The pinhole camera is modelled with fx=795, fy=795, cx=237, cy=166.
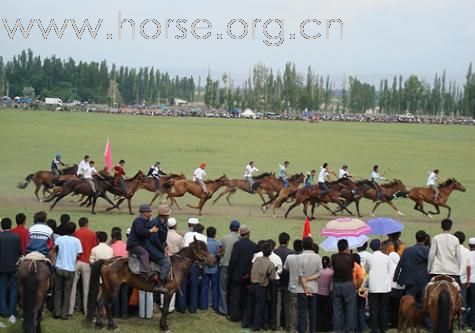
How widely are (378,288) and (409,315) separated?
2.07 feet

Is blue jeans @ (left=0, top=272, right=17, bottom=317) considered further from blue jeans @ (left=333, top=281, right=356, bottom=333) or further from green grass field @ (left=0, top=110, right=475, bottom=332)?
blue jeans @ (left=333, top=281, right=356, bottom=333)

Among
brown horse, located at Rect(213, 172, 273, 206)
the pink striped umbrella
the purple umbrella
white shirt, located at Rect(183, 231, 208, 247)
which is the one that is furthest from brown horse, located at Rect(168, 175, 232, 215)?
white shirt, located at Rect(183, 231, 208, 247)

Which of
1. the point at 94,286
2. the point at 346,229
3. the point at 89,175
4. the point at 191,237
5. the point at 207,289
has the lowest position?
the point at 207,289

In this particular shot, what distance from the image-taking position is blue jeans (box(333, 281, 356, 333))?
1146 centimetres

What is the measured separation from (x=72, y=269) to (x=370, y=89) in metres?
181

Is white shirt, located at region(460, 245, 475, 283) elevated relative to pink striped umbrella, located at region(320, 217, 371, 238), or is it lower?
lower

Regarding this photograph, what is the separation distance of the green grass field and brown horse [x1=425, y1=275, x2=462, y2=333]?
297 cm

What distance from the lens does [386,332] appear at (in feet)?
39.5

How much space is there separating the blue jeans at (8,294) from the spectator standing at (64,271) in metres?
0.61

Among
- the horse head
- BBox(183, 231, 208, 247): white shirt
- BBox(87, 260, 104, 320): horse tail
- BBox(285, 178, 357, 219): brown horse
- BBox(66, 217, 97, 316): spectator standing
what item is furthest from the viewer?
BBox(285, 178, 357, 219): brown horse

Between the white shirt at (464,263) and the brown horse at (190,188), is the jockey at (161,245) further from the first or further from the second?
the brown horse at (190,188)

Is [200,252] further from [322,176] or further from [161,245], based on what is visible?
[322,176]

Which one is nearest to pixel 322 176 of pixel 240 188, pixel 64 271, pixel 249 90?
pixel 240 188

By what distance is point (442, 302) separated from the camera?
430 inches
